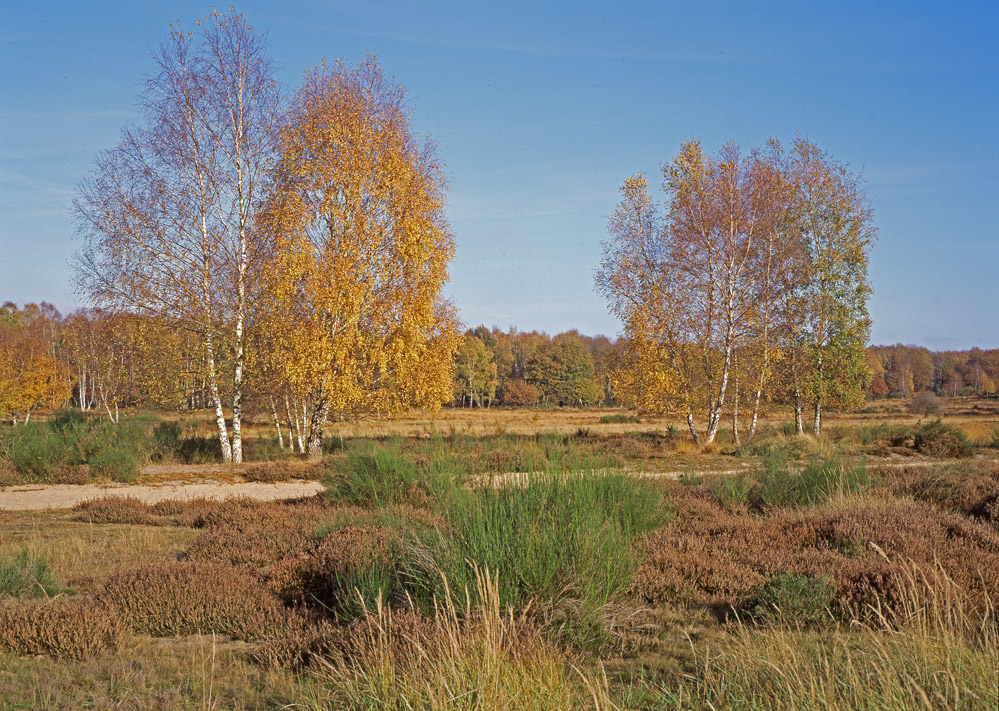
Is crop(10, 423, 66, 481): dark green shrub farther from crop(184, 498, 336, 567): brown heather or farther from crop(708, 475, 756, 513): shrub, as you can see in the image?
crop(708, 475, 756, 513): shrub

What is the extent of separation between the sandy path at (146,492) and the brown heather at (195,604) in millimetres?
7029

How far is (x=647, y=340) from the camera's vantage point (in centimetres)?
2409

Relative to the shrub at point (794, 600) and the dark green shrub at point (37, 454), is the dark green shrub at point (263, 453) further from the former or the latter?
the shrub at point (794, 600)

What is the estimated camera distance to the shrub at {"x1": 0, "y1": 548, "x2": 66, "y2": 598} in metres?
6.69

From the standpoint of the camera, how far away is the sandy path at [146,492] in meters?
13.5

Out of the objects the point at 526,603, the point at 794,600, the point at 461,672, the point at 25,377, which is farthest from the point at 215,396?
the point at 25,377

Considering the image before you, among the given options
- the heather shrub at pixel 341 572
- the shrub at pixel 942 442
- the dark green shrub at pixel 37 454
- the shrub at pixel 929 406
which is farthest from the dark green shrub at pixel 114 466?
the shrub at pixel 929 406

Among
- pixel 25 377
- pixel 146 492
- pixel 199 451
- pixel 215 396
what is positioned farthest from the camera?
pixel 25 377

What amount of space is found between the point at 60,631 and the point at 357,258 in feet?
49.6

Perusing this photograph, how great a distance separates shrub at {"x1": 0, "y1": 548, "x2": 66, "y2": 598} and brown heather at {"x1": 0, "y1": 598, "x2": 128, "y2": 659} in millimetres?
946

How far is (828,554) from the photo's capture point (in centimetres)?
697

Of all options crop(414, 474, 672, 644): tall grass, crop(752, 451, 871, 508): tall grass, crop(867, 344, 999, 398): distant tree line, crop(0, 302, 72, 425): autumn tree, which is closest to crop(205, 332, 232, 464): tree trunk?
crop(752, 451, 871, 508): tall grass

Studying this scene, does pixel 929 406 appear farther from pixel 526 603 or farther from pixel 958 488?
pixel 526 603

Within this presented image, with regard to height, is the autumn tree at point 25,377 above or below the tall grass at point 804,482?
above
